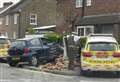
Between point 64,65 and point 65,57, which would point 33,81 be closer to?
point 64,65

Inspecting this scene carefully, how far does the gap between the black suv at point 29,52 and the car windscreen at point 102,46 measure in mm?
5753

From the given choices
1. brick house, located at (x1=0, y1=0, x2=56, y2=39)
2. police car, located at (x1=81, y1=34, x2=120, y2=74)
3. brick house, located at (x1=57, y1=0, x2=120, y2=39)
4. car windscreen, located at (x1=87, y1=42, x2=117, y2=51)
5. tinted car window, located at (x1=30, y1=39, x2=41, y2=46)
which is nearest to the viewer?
police car, located at (x1=81, y1=34, x2=120, y2=74)

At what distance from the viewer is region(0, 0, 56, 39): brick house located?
2286 inches

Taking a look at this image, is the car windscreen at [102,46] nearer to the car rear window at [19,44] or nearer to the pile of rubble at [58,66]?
the pile of rubble at [58,66]

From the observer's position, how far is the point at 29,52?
84.1 feet

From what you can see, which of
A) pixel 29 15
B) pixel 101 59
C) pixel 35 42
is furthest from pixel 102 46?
pixel 29 15

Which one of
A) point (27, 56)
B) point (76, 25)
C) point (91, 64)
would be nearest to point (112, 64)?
point (91, 64)

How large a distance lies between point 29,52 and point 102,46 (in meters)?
6.30

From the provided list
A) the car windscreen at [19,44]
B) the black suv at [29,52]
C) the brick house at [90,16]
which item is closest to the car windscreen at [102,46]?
the black suv at [29,52]

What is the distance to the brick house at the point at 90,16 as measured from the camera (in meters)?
36.4

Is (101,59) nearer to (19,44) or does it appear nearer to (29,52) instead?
(29,52)

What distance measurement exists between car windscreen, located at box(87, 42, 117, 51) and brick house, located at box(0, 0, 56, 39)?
37502 millimetres

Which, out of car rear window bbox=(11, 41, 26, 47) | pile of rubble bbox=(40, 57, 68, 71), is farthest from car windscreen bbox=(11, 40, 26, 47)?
Answer: pile of rubble bbox=(40, 57, 68, 71)

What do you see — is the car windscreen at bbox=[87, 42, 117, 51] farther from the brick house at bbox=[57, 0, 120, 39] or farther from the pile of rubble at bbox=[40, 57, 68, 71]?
the brick house at bbox=[57, 0, 120, 39]
